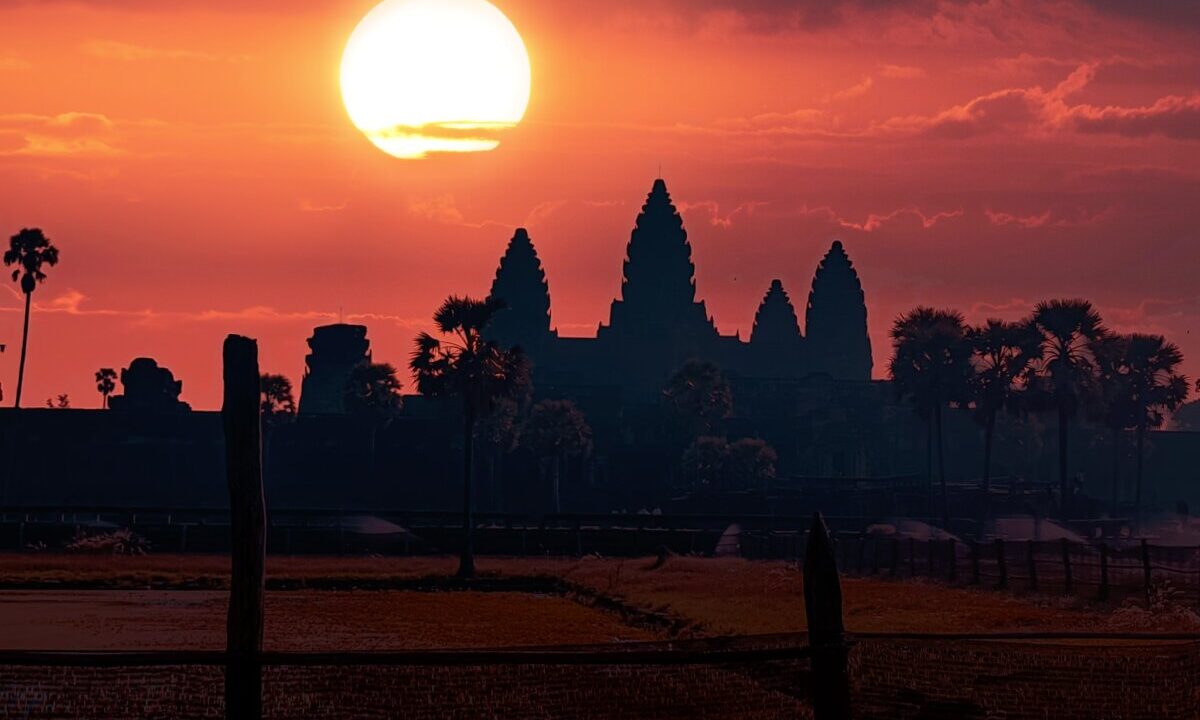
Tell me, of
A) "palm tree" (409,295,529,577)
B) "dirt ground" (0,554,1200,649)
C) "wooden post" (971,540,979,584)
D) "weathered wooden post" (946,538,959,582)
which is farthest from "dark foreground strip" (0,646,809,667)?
"palm tree" (409,295,529,577)

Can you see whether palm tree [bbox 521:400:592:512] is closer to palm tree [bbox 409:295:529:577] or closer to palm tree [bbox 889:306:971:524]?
palm tree [bbox 889:306:971:524]

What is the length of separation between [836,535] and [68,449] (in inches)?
3177

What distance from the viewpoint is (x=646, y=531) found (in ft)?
255

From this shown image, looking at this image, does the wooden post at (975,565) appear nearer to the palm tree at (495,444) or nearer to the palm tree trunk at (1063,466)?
the palm tree trunk at (1063,466)

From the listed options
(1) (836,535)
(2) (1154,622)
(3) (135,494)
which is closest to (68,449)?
(3) (135,494)

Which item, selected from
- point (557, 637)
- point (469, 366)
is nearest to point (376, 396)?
point (469, 366)

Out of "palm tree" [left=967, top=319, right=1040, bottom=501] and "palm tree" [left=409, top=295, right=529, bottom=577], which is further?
"palm tree" [left=967, top=319, right=1040, bottom=501]

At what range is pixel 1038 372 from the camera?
366 ft

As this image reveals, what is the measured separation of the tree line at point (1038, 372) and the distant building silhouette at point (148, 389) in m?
66.3

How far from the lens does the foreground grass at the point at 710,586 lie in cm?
3491

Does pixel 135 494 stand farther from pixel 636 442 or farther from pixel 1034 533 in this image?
pixel 1034 533

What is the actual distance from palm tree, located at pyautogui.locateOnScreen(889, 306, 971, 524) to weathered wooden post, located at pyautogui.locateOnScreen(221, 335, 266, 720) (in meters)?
103

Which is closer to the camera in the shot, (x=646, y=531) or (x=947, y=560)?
(x=947, y=560)

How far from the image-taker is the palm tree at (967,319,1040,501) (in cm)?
11150
